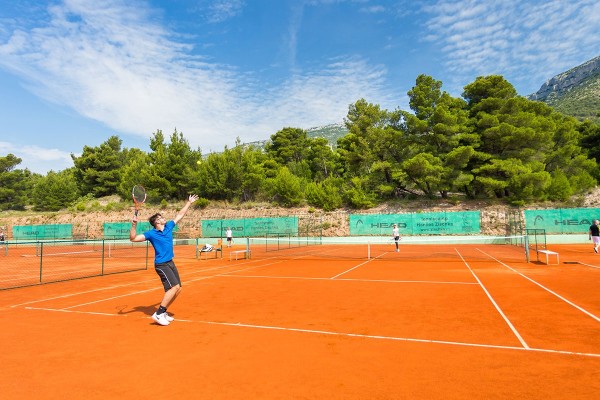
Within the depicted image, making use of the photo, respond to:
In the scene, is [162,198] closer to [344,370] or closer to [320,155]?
[320,155]

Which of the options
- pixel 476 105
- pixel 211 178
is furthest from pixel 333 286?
pixel 211 178

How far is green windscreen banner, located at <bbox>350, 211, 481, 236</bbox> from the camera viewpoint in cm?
3228

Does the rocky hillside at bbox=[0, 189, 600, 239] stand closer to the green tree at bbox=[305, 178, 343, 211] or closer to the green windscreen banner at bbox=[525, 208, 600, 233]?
the green tree at bbox=[305, 178, 343, 211]

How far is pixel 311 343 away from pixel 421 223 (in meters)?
30.0

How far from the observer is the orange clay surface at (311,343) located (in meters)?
3.88

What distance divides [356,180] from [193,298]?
3730 cm

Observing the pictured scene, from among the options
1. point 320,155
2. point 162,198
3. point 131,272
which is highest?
point 320,155

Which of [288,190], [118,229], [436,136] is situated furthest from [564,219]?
[118,229]

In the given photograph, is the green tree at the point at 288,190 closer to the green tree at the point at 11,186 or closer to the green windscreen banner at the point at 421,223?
the green windscreen banner at the point at 421,223

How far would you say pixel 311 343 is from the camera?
5.41 metres

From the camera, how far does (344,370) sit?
4.33 meters

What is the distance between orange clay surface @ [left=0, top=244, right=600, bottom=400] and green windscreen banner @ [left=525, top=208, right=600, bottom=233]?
77.0 ft

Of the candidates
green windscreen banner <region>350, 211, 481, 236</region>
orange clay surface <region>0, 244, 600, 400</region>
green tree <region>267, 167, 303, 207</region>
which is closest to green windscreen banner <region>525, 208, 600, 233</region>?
green windscreen banner <region>350, 211, 481, 236</region>

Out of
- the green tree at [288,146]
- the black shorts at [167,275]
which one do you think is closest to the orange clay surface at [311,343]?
the black shorts at [167,275]
